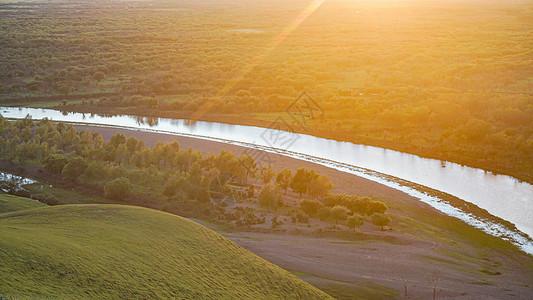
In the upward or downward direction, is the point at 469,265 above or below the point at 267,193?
below

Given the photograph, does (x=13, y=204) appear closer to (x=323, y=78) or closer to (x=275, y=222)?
(x=275, y=222)

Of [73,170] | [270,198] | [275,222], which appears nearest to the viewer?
[275,222]

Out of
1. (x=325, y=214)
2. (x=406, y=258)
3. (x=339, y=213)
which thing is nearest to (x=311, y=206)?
(x=325, y=214)

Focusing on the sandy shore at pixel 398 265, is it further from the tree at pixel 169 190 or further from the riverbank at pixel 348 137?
the riverbank at pixel 348 137

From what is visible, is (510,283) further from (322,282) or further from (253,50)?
(253,50)

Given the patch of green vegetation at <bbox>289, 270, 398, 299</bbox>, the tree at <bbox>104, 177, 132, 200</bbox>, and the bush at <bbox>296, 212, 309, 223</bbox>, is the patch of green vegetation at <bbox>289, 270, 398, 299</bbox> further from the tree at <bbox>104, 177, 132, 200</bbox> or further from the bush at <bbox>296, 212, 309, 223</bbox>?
the tree at <bbox>104, 177, 132, 200</bbox>

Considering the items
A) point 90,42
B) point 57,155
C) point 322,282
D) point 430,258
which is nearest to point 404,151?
point 430,258
